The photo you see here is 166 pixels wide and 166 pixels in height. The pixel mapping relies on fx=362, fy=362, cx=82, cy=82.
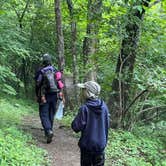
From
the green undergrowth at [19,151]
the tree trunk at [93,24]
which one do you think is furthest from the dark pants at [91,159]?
the tree trunk at [93,24]

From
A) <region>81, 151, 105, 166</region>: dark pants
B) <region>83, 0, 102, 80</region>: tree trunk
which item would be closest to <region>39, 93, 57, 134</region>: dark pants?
<region>83, 0, 102, 80</region>: tree trunk

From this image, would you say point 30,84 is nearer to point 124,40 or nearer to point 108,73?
point 108,73

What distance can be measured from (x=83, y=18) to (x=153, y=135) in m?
4.91

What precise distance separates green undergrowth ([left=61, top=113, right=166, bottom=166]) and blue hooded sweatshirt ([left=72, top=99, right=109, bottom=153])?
258cm

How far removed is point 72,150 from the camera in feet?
27.9

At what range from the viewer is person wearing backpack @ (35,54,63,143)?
8516 millimetres

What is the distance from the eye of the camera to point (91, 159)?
5500 mm

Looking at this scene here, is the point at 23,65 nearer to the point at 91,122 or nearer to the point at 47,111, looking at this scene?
the point at 47,111

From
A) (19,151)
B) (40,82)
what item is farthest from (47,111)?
(19,151)

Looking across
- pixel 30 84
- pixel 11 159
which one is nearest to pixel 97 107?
pixel 11 159

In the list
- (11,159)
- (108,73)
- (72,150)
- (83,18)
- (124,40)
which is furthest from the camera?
(83,18)

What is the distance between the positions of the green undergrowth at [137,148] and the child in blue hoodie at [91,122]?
2567 mm

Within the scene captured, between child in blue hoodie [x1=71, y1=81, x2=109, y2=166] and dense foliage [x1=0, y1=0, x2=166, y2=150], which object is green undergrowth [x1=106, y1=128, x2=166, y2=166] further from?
child in blue hoodie [x1=71, y1=81, x2=109, y2=166]

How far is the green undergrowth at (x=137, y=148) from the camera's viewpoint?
818 centimetres
